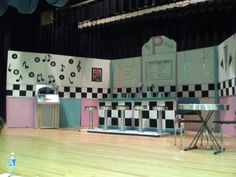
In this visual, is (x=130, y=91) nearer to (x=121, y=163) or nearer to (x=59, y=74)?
(x=59, y=74)

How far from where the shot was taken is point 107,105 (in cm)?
627

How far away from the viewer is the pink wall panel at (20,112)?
21.0 feet

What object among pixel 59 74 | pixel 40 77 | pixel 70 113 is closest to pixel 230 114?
pixel 70 113

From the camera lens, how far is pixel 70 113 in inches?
271

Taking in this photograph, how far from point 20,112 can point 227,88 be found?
4076 millimetres

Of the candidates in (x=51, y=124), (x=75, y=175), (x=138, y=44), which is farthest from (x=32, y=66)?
(x=75, y=175)

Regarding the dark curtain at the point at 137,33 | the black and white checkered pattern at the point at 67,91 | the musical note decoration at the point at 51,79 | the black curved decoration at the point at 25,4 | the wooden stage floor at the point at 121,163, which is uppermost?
the dark curtain at the point at 137,33

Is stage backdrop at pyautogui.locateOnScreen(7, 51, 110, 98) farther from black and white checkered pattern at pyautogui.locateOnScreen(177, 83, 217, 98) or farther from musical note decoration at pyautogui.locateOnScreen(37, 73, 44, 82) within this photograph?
black and white checkered pattern at pyautogui.locateOnScreen(177, 83, 217, 98)

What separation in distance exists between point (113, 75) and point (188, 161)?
4.95m

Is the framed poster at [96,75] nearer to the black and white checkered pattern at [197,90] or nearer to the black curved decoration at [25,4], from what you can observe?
the black and white checkered pattern at [197,90]

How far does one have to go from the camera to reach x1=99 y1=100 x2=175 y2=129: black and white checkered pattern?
5.50 m

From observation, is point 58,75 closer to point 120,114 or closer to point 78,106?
point 78,106

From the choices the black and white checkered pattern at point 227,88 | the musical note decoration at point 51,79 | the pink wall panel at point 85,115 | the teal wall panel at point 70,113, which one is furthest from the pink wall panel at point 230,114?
the musical note decoration at point 51,79

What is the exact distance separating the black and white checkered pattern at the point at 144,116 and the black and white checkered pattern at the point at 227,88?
886mm
